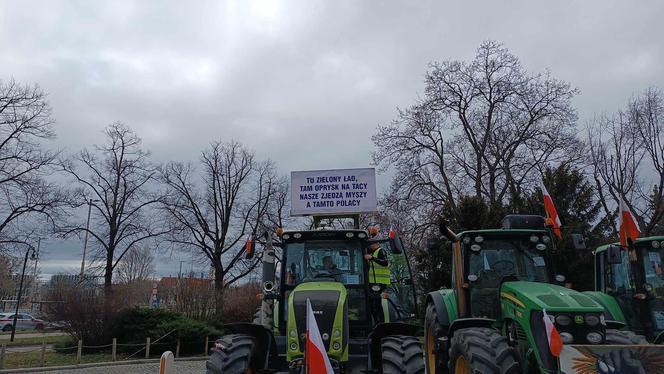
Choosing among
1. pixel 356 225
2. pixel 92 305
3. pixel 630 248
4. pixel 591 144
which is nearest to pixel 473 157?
pixel 591 144

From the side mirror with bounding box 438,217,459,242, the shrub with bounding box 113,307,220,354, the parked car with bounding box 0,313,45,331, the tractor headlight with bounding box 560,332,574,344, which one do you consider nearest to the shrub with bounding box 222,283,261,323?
the shrub with bounding box 113,307,220,354

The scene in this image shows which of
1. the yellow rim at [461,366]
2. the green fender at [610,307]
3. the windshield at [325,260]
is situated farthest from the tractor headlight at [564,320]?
the green fender at [610,307]

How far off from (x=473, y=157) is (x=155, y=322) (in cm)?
1738

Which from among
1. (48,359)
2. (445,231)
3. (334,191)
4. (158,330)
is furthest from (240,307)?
(445,231)

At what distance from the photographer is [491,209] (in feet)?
69.5

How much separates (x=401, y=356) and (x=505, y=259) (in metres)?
2.48

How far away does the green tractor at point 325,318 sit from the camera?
6.32 metres

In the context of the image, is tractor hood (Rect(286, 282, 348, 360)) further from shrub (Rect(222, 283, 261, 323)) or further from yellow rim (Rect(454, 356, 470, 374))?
shrub (Rect(222, 283, 261, 323))

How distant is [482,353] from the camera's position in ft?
18.5

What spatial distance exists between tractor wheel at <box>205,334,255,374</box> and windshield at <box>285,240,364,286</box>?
1510mm

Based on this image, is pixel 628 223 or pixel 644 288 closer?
pixel 628 223

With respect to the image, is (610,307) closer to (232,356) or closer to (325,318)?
(325,318)

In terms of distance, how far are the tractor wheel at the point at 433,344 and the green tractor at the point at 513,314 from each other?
0.02m

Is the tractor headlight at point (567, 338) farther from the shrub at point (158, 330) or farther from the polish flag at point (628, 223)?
the shrub at point (158, 330)
